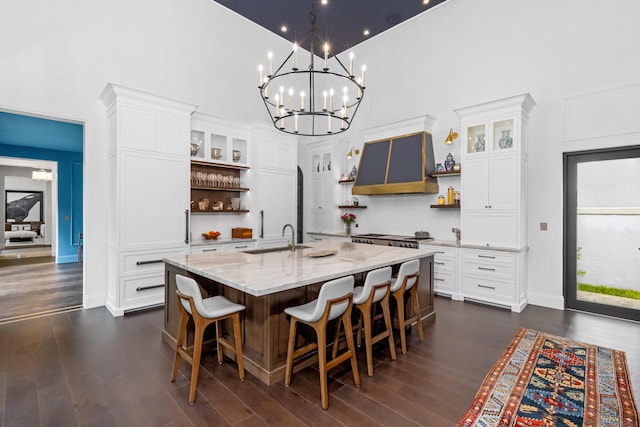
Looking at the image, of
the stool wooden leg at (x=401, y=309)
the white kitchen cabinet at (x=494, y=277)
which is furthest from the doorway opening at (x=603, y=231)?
the stool wooden leg at (x=401, y=309)

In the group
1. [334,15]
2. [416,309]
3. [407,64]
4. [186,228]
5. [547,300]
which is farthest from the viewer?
[407,64]

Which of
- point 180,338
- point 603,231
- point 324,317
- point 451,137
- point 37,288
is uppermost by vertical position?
point 451,137

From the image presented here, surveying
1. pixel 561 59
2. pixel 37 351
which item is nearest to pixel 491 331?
pixel 561 59

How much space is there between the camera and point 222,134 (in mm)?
5457

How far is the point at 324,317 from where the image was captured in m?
2.18

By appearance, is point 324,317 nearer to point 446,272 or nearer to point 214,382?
point 214,382

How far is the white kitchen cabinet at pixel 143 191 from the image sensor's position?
160 inches

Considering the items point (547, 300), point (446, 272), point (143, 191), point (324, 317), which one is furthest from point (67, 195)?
point (547, 300)

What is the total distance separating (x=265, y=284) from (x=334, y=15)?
220 inches

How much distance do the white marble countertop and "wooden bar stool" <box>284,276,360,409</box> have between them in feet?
0.61

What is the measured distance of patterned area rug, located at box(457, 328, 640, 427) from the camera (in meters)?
2.01

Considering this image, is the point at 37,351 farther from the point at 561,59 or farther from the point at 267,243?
the point at 561,59

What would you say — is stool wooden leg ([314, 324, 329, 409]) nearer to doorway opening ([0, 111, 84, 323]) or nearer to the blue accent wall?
doorway opening ([0, 111, 84, 323])

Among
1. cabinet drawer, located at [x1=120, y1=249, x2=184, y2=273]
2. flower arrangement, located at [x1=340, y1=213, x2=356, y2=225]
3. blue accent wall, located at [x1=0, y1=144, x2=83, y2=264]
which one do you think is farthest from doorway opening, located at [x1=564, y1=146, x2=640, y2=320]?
blue accent wall, located at [x1=0, y1=144, x2=83, y2=264]
